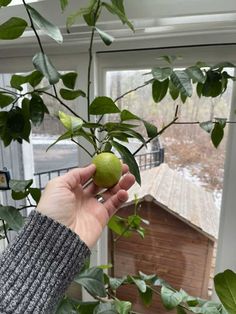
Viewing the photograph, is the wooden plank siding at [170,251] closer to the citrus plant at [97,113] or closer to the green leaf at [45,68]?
the citrus plant at [97,113]

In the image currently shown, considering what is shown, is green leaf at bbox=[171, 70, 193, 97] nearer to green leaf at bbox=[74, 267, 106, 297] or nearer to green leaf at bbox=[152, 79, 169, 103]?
green leaf at bbox=[152, 79, 169, 103]

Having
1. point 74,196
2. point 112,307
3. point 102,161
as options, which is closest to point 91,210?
point 74,196

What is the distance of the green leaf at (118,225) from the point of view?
87cm

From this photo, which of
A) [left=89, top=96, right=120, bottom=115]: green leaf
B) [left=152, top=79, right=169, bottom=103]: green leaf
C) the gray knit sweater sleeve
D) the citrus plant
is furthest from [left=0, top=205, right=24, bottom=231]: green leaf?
[left=152, top=79, right=169, bottom=103]: green leaf

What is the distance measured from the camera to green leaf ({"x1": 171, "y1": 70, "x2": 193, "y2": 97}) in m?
0.58

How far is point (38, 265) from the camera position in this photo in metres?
0.52

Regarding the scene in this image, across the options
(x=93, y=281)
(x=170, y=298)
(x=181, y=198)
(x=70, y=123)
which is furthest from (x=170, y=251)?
(x=70, y=123)

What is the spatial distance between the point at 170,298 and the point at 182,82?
0.57 m

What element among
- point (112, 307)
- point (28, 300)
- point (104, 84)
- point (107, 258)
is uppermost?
point (104, 84)

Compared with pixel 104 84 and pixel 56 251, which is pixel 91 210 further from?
pixel 104 84

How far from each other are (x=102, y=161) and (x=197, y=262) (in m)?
0.70

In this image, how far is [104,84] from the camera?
98 centimetres

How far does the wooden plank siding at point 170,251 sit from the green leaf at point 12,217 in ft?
1.48

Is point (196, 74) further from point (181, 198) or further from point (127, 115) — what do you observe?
point (181, 198)
